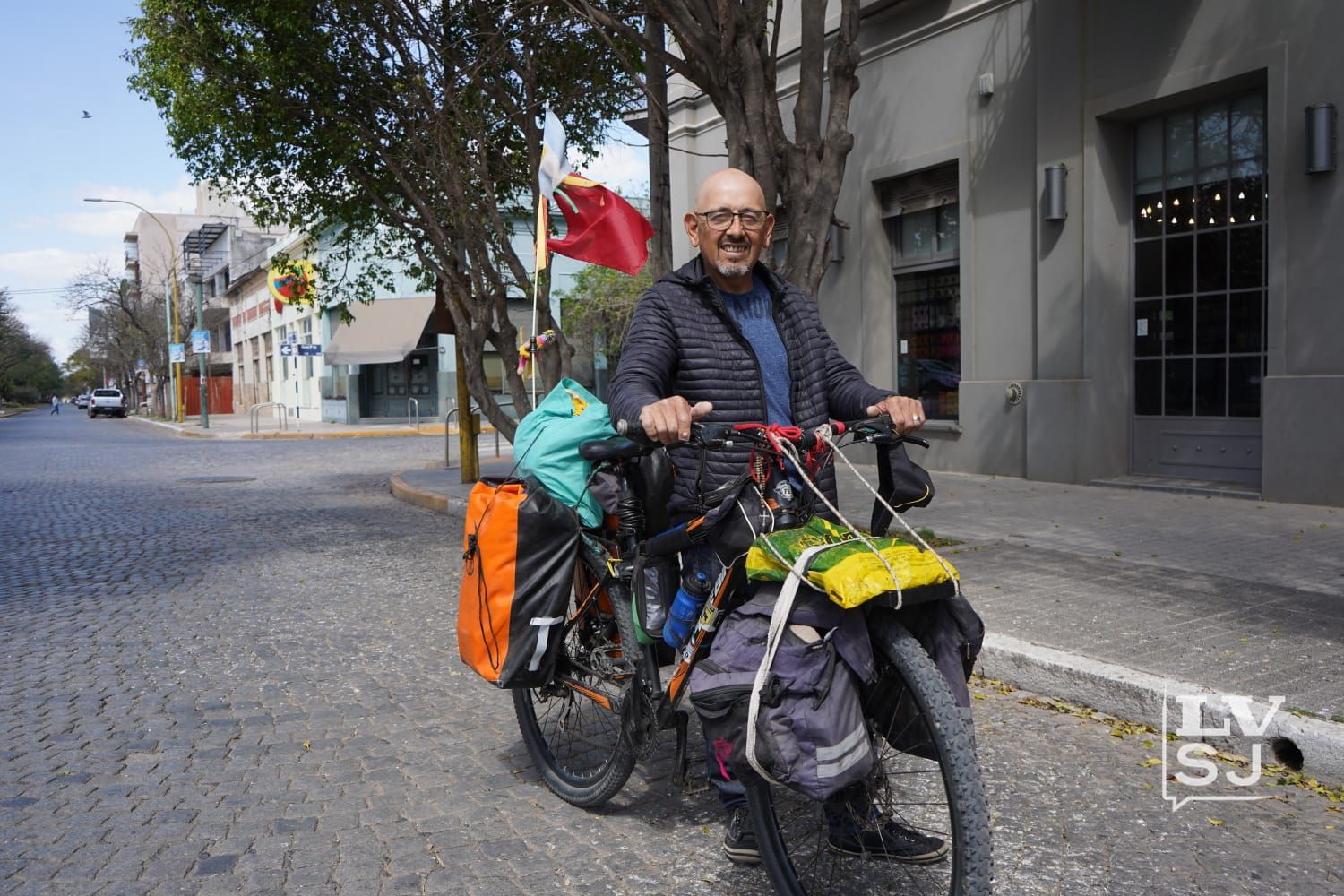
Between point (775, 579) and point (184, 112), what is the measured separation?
12.8 meters

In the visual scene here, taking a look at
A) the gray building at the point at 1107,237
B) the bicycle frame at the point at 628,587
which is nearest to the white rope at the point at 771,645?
the bicycle frame at the point at 628,587

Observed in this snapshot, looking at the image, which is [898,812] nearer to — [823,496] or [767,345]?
[823,496]

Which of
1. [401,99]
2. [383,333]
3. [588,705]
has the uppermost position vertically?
[401,99]

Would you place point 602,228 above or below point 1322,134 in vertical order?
below

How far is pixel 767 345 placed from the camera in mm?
3354

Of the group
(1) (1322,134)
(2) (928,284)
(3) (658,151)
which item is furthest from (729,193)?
(2) (928,284)

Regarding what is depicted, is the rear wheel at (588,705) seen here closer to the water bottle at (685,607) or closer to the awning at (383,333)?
the water bottle at (685,607)

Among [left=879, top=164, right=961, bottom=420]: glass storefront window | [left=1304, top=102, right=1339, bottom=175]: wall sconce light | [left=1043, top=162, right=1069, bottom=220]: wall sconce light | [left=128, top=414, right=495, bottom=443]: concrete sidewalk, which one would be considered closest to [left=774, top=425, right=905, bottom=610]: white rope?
[left=1304, top=102, right=1339, bottom=175]: wall sconce light

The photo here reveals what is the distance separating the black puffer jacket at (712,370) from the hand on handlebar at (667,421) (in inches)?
13.4

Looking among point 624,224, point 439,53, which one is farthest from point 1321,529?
point 439,53

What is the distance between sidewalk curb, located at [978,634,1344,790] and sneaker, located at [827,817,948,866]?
1885mm

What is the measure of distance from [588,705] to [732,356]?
1321 mm

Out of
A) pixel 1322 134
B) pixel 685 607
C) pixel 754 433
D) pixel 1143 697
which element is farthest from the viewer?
pixel 1322 134

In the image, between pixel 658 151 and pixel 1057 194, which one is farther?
pixel 1057 194
